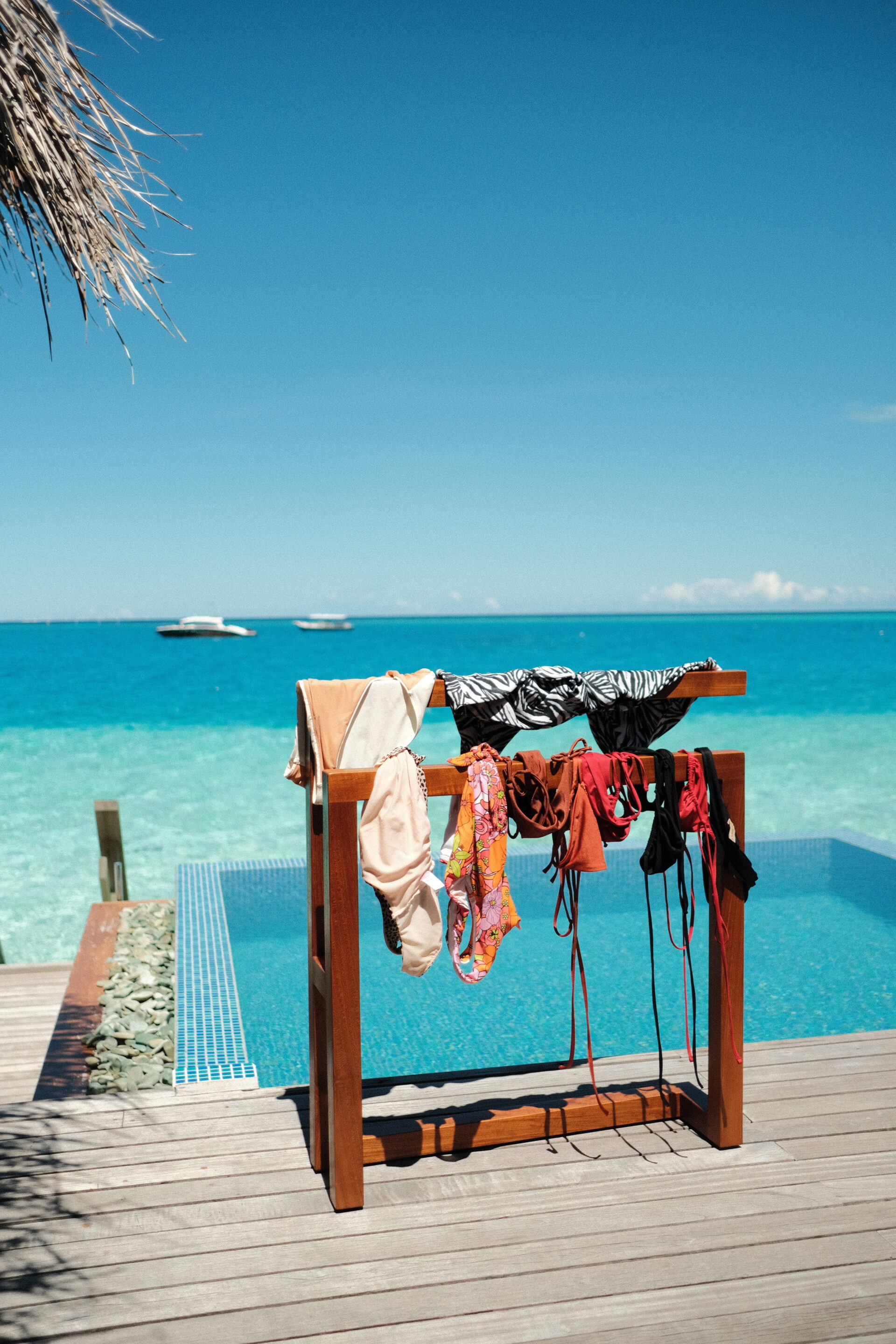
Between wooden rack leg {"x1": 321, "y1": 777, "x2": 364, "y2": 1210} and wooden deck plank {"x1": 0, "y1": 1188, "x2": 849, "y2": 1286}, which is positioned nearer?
wooden deck plank {"x1": 0, "y1": 1188, "x2": 849, "y2": 1286}

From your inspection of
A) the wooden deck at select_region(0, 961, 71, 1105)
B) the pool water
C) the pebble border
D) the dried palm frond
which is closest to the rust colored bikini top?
the dried palm frond

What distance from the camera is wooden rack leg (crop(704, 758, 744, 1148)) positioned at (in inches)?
99.3

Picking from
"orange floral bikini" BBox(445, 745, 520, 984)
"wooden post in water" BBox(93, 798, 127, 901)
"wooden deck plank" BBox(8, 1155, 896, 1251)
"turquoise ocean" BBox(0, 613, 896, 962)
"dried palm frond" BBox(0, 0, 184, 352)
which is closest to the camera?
"wooden deck plank" BBox(8, 1155, 896, 1251)

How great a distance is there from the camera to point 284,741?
1914 cm

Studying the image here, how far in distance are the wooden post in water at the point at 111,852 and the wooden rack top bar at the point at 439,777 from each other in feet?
15.5

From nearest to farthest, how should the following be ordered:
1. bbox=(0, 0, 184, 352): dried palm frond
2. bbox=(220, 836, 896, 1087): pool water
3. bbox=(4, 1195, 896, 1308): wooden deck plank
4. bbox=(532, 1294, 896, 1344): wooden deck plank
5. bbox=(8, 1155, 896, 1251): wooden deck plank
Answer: bbox=(532, 1294, 896, 1344): wooden deck plank, bbox=(4, 1195, 896, 1308): wooden deck plank, bbox=(8, 1155, 896, 1251): wooden deck plank, bbox=(0, 0, 184, 352): dried palm frond, bbox=(220, 836, 896, 1087): pool water

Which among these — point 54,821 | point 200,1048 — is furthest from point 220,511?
point 200,1048

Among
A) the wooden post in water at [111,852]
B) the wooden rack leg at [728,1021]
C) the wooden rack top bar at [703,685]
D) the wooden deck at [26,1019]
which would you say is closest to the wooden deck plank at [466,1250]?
the wooden rack leg at [728,1021]

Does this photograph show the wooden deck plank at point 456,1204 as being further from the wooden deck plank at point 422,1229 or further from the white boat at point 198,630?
the white boat at point 198,630

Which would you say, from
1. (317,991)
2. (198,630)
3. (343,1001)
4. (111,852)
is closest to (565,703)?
(343,1001)

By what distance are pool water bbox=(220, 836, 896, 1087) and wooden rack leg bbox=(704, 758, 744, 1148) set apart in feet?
7.00

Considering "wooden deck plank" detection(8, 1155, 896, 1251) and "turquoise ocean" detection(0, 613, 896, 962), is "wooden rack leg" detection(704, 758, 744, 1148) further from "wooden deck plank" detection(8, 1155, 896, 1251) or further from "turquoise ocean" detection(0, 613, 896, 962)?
"turquoise ocean" detection(0, 613, 896, 962)

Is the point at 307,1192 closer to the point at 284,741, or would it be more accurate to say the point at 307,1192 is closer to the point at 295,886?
the point at 295,886

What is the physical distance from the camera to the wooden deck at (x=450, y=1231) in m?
1.86
